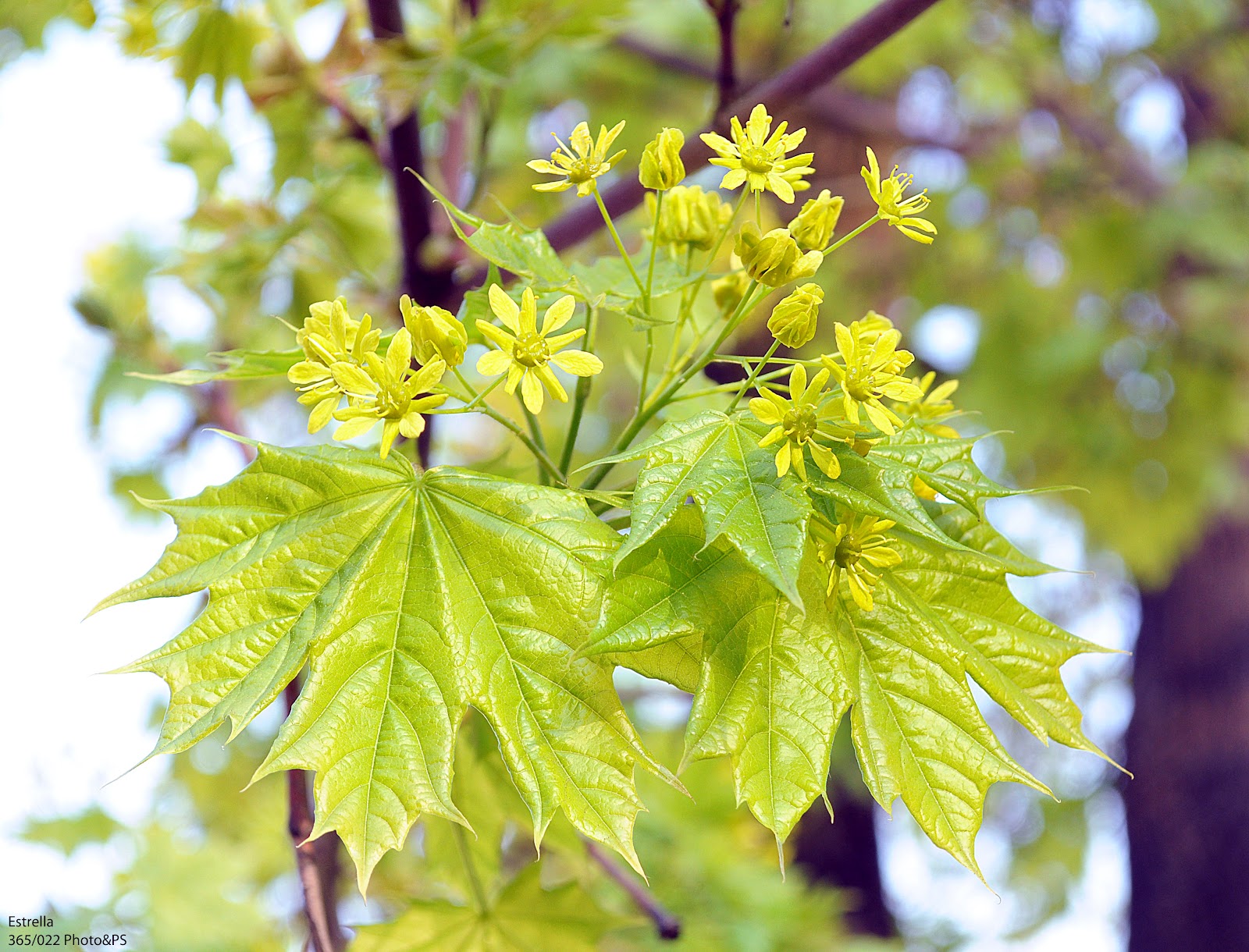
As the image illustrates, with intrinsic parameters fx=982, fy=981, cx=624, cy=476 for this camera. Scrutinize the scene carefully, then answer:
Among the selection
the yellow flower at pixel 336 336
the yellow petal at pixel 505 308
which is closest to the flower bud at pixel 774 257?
the yellow petal at pixel 505 308

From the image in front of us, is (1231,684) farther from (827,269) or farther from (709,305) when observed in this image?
(709,305)

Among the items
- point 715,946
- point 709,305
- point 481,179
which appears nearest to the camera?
point 709,305

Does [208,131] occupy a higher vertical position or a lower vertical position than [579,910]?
higher

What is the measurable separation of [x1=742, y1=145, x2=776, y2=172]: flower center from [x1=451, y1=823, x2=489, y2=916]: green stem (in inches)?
33.5

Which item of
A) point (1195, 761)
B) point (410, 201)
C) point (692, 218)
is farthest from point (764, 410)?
point (1195, 761)

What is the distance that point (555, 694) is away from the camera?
771 millimetres

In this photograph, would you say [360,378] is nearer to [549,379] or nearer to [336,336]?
[336,336]

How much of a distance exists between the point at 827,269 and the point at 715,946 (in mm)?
2947

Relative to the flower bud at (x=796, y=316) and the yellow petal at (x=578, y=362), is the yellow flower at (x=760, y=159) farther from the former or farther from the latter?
the yellow petal at (x=578, y=362)

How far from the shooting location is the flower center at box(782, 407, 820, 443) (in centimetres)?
76

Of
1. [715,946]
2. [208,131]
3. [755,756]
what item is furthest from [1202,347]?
[755,756]

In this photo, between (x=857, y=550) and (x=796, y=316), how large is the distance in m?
0.21

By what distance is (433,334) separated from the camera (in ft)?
2.63

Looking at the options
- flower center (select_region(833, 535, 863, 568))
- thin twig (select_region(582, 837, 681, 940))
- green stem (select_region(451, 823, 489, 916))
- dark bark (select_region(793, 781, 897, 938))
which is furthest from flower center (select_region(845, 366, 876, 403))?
dark bark (select_region(793, 781, 897, 938))
